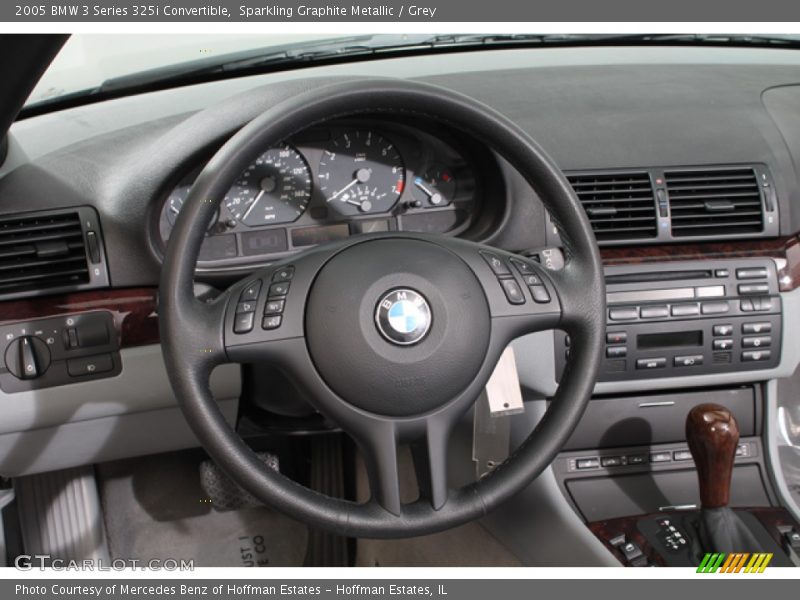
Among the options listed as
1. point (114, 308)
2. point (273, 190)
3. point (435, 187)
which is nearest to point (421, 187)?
point (435, 187)

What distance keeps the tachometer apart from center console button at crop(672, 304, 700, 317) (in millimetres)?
600

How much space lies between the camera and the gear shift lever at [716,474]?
161cm

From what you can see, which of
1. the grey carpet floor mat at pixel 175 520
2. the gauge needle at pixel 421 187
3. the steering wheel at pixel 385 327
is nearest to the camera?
the steering wheel at pixel 385 327

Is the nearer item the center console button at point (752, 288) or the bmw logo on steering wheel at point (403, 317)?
the bmw logo on steering wheel at point (403, 317)

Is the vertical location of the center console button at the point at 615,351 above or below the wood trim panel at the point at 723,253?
below

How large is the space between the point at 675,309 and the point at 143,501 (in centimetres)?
132

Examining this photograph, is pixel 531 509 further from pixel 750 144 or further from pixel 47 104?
pixel 47 104

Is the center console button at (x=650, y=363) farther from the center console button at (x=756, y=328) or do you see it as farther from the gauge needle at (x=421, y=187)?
the gauge needle at (x=421, y=187)

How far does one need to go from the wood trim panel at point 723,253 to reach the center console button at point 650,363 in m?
0.20

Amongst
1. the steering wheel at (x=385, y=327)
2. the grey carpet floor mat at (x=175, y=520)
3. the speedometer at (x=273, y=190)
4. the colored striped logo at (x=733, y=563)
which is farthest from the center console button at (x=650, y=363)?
the grey carpet floor mat at (x=175, y=520)

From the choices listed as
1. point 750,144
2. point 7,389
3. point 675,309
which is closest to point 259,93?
point 7,389

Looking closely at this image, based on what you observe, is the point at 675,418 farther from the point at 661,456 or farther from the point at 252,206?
the point at 252,206

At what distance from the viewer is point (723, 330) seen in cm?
178

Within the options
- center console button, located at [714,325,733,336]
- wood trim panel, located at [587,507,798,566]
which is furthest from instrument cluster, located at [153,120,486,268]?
wood trim panel, located at [587,507,798,566]
